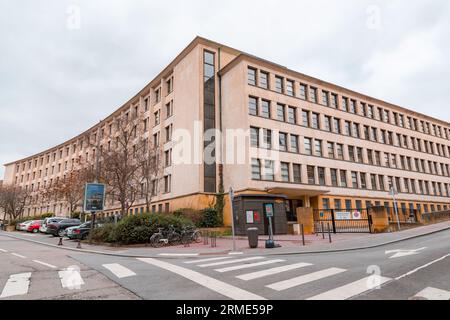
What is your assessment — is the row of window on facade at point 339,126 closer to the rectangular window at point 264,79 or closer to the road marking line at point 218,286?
the rectangular window at point 264,79

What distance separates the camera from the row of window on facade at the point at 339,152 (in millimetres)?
30656

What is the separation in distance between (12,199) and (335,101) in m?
60.5

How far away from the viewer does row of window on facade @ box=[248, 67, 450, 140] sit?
33.3 metres

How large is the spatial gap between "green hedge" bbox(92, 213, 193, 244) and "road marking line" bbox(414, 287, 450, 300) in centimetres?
1448

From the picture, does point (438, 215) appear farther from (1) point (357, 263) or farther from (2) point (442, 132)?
(2) point (442, 132)

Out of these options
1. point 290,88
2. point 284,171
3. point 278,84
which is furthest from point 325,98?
point 284,171

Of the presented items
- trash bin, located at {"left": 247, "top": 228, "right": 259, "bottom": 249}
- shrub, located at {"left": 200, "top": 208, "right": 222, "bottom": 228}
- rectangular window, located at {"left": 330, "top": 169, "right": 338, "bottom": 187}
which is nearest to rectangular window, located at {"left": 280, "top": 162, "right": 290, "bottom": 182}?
rectangular window, located at {"left": 330, "top": 169, "right": 338, "bottom": 187}

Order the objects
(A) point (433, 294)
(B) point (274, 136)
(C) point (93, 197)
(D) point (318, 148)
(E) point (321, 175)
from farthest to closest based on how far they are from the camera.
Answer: (D) point (318, 148) → (E) point (321, 175) → (B) point (274, 136) → (C) point (93, 197) → (A) point (433, 294)

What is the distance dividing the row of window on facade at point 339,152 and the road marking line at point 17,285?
76.8ft

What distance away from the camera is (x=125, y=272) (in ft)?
28.6

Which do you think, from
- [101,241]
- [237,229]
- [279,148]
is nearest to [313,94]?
[279,148]

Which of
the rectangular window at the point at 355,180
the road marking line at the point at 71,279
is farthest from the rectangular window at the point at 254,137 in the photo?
the road marking line at the point at 71,279

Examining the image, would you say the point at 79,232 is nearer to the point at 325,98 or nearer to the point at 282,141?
the point at 282,141

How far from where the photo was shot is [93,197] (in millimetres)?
20906
